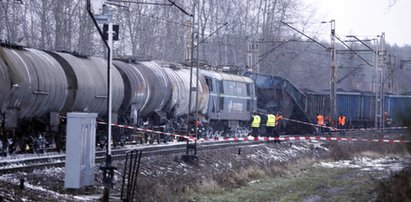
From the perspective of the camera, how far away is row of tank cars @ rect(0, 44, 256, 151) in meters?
19.8

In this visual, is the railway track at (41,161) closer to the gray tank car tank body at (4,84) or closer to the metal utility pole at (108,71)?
the gray tank car tank body at (4,84)

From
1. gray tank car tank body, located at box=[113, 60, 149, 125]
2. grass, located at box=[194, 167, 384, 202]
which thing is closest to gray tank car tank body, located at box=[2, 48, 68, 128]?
gray tank car tank body, located at box=[113, 60, 149, 125]

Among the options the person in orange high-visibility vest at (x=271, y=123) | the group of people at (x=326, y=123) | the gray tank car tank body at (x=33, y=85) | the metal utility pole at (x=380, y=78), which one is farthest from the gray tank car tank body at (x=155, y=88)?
the metal utility pole at (x=380, y=78)

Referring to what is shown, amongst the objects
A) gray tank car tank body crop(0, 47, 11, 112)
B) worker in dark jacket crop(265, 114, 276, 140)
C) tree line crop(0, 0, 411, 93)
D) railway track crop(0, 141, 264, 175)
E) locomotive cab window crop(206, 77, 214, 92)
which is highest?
tree line crop(0, 0, 411, 93)

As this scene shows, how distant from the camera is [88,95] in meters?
23.5

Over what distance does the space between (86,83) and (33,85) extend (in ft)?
10.4

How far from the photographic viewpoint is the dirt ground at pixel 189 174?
46.8ft

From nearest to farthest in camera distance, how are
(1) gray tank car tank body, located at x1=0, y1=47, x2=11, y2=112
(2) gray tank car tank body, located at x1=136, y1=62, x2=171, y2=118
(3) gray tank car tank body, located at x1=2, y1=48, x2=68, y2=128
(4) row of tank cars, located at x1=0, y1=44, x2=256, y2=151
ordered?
(1) gray tank car tank body, located at x1=0, y1=47, x2=11, y2=112
(3) gray tank car tank body, located at x1=2, y1=48, x2=68, y2=128
(4) row of tank cars, located at x1=0, y1=44, x2=256, y2=151
(2) gray tank car tank body, located at x1=136, y1=62, x2=171, y2=118

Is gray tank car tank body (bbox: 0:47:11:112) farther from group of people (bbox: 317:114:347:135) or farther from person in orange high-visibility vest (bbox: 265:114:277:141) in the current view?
group of people (bbox: 317:114:347:135)

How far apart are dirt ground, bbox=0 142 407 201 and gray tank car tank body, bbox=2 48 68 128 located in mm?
2925

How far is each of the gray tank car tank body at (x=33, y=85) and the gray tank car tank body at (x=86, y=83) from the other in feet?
1.35

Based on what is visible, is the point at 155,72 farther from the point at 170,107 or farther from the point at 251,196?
the point at 251,196

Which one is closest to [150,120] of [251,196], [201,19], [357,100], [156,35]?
[251,196]

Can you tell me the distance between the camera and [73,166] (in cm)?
1451
